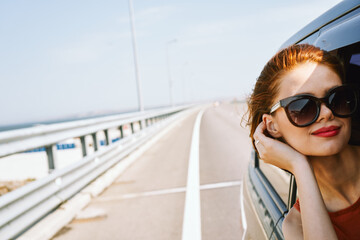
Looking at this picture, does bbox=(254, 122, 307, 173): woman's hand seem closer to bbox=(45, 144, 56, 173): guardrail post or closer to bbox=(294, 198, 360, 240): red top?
bbox=(294, 198, 360, 240): red top

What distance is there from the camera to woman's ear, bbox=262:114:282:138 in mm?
1581

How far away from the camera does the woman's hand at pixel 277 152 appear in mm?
1404

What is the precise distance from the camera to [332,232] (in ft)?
3.81

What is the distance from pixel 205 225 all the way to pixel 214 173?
2.71 metres

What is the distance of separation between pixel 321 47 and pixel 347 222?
862 millimetres

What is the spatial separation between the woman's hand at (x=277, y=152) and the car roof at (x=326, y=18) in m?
0.61

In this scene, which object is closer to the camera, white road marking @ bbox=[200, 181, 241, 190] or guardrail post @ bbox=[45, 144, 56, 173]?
guardrail post @ bbox=[45, 144, 56, 173]

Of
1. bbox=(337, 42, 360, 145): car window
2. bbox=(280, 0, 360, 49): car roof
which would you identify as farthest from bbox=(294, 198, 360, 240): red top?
bbox=(280, 0, 360, 49): car roof

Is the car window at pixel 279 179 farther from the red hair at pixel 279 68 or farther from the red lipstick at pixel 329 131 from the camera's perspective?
the red lipstick at pixel 329 131

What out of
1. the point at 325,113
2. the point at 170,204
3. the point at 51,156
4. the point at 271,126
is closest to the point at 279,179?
the point at 271,126

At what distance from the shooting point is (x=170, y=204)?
15.6 ft

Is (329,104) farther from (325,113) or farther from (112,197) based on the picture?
(112,197)

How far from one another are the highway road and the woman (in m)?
0.68

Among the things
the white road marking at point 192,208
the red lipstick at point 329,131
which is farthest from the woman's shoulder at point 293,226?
the white road marking at point 192,208
